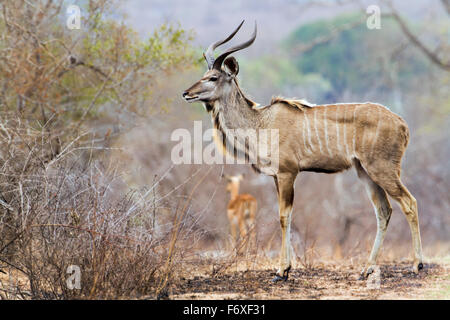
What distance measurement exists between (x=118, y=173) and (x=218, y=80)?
1330mm

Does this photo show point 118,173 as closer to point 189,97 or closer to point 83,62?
point 189,97

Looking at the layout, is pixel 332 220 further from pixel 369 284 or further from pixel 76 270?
pixel 76 270

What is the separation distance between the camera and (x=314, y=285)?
560 centimetres

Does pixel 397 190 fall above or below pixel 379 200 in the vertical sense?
above

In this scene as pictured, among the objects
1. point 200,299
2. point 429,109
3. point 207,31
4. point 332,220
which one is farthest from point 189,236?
point 207,31

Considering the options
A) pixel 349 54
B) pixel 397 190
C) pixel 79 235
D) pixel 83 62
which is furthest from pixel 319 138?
pixel 349 54

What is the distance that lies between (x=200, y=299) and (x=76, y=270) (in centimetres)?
100

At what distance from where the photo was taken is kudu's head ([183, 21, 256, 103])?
19.4ft

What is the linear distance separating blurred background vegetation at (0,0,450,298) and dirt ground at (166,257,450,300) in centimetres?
33

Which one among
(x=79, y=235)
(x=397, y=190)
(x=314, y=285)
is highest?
(x=397, y=190)

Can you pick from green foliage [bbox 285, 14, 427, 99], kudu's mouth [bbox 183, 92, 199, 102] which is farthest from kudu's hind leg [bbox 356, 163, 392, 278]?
green foliage [bbox 285, 14, 427, 99]

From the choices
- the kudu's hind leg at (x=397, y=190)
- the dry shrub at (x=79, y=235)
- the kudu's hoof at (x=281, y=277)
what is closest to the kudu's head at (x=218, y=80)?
the dry shrub at (x=79, y=235)

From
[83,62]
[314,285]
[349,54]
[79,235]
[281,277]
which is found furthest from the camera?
[349,54]
